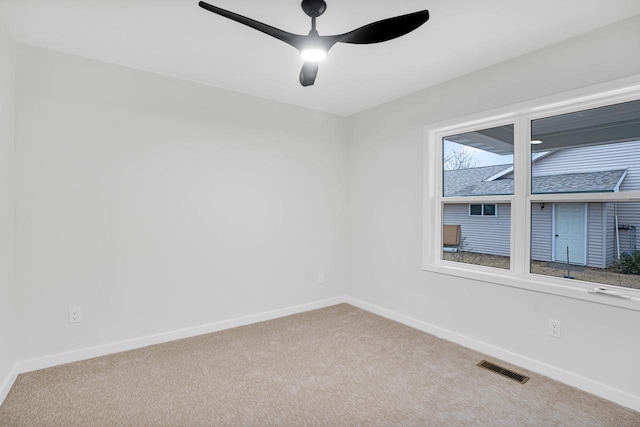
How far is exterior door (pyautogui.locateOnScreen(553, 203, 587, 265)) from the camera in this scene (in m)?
2.44

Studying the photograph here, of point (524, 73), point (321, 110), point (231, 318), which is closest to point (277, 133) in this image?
point (321, 110)

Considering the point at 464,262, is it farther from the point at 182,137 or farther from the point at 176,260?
the point at 182,137

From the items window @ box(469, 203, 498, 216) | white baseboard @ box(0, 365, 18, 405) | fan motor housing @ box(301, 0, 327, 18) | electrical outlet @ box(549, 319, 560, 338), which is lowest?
white baseboard @ box(0, 365, 18, 405)

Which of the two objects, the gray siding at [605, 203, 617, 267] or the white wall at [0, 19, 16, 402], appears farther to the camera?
the gray siding at [605, 203, 617, 267]

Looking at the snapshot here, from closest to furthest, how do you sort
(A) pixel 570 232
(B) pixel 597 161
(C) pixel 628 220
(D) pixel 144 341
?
(C) pixel 628 220
(B) pixel 597 161
(A) pixel 570 232
(D) pixel 144 341

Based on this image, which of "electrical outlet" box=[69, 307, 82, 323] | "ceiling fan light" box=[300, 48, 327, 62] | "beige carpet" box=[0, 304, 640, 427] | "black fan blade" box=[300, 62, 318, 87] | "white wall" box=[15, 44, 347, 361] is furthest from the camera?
"electrical outlet" box=[69, 307, 82, 323]

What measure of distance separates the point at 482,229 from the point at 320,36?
7.42ft

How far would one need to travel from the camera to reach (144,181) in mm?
2936

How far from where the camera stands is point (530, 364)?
2.54 meters

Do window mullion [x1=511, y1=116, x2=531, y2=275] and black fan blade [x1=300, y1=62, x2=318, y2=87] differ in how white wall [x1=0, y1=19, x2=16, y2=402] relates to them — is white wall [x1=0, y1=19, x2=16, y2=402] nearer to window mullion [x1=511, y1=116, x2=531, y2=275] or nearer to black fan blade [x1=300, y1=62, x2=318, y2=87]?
black fan blade [x1=300, y1=62, x2=318, y2=87]

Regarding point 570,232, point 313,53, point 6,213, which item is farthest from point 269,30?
point 570,232

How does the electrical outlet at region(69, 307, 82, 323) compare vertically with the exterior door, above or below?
below

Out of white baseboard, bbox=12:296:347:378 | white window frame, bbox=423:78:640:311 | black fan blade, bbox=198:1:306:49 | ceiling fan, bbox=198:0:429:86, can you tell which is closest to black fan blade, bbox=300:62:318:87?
ceiling fan, bbox=198:0:429:86

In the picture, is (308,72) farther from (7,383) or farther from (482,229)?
(7,383)
